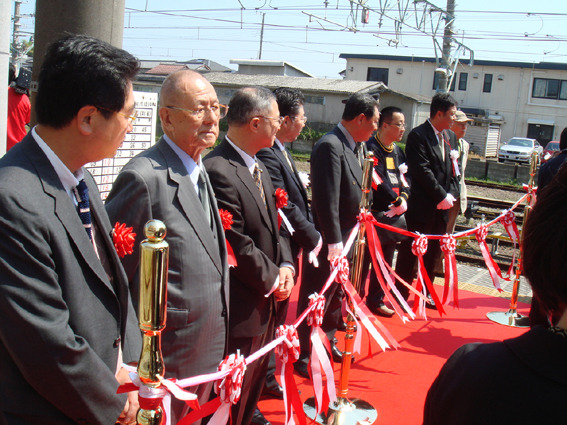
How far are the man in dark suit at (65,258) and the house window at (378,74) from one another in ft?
137

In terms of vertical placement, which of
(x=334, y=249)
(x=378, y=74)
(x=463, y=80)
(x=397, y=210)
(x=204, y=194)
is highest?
(x=378, y=74)

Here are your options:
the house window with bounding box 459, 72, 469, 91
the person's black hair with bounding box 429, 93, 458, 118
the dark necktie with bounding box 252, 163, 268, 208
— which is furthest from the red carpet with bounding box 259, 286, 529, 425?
the house window with bounding box 459, 72, 469, 91

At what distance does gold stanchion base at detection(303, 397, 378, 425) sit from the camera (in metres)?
3.43

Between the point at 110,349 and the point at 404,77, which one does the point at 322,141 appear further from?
the point at 404,77

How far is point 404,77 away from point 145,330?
42.0 meters

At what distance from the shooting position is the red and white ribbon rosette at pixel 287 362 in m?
2.56

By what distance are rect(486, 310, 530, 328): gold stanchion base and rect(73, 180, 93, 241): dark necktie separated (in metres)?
4.67

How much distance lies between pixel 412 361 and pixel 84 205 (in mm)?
3351

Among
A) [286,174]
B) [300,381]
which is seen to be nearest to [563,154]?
[286,174]

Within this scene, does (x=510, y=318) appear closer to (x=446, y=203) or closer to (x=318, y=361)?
(x=446, y=203)

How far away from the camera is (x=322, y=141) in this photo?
4.14 meters

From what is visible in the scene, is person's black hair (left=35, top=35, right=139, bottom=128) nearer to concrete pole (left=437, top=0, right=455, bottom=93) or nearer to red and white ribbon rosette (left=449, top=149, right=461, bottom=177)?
red and white ribbon rosette (left=449, top=149, right=461, bottom=177)

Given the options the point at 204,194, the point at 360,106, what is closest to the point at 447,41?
the point at 360,106

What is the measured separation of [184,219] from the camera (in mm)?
2334
